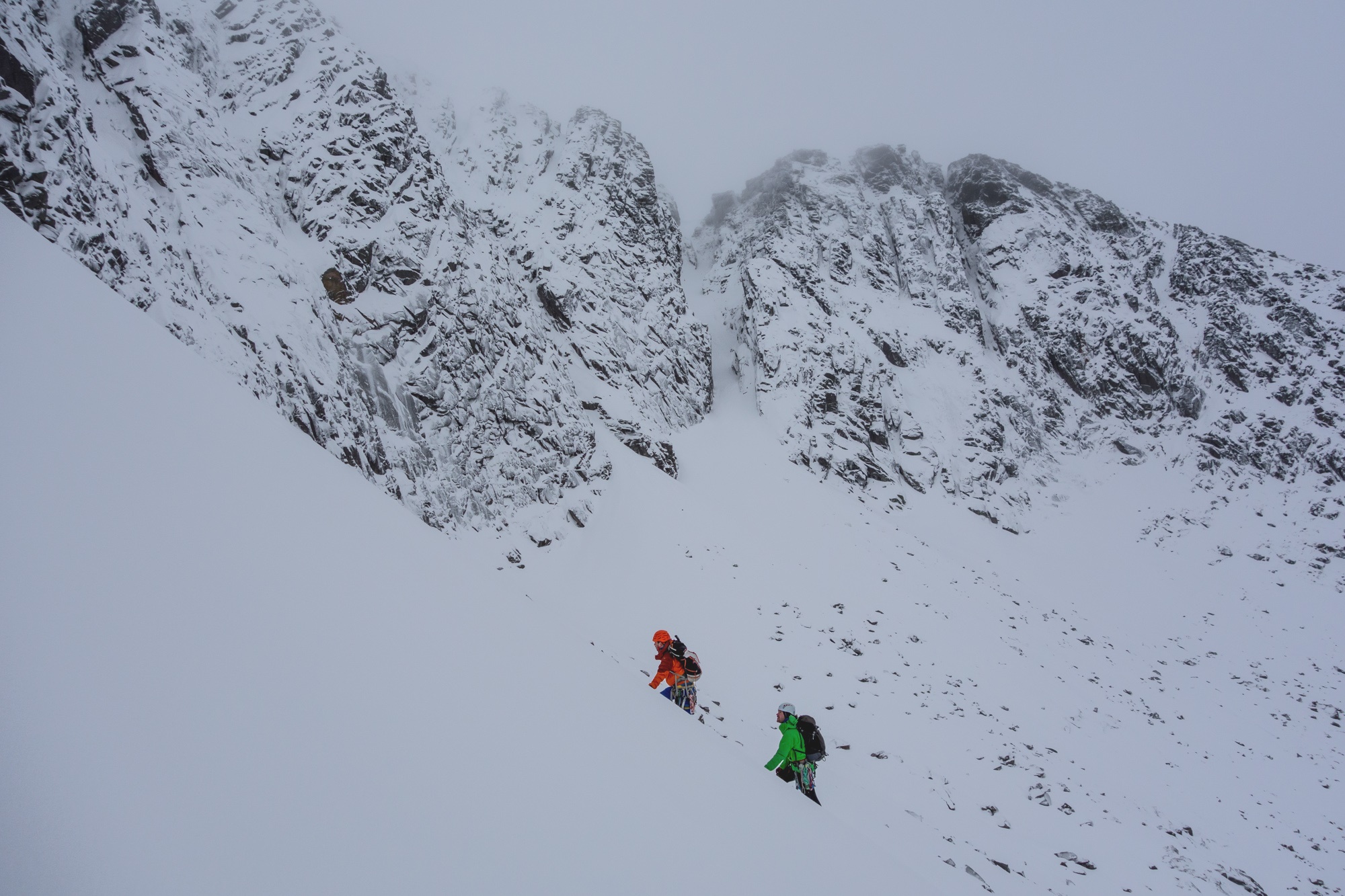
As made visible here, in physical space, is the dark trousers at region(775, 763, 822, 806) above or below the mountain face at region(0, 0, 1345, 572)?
below

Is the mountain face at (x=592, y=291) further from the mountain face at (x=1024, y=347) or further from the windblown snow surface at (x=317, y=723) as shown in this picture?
the windblown snow surface at (x=317, y=723)

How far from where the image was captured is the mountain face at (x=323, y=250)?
10.1 m

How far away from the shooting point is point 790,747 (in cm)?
560

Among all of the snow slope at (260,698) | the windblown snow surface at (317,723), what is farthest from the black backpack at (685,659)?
the snow slope at (260,698)

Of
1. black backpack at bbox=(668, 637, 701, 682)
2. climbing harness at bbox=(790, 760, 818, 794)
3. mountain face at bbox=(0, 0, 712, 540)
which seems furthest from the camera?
mountain face at bbox=(0, 0, 712, 540)

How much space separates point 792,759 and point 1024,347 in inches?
1421

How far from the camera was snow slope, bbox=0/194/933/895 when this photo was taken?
4.49ft

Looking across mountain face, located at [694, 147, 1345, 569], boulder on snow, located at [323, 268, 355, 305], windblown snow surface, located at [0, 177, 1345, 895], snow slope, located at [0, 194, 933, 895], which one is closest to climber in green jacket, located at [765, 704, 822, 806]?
windblown snow surface, located at [0, 177, 1345, 895]

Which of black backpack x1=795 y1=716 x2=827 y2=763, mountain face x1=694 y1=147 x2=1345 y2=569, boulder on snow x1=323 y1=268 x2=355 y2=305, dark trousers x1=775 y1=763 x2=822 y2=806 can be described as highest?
mountain face x1=694 y1=147 x2=1345 y2=569

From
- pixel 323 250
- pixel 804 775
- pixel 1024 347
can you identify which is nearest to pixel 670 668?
pixel 804 775

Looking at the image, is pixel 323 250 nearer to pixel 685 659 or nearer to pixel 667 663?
pixel 667 663

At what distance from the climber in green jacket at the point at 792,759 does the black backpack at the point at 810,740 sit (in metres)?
0.03

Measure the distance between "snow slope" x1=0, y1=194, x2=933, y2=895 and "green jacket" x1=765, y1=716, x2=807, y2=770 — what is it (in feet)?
4.59

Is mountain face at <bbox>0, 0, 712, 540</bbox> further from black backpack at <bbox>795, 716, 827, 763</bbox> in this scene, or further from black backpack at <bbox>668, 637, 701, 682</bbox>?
black backpack at <bbox>795, 716, 827, 763</bbox>
